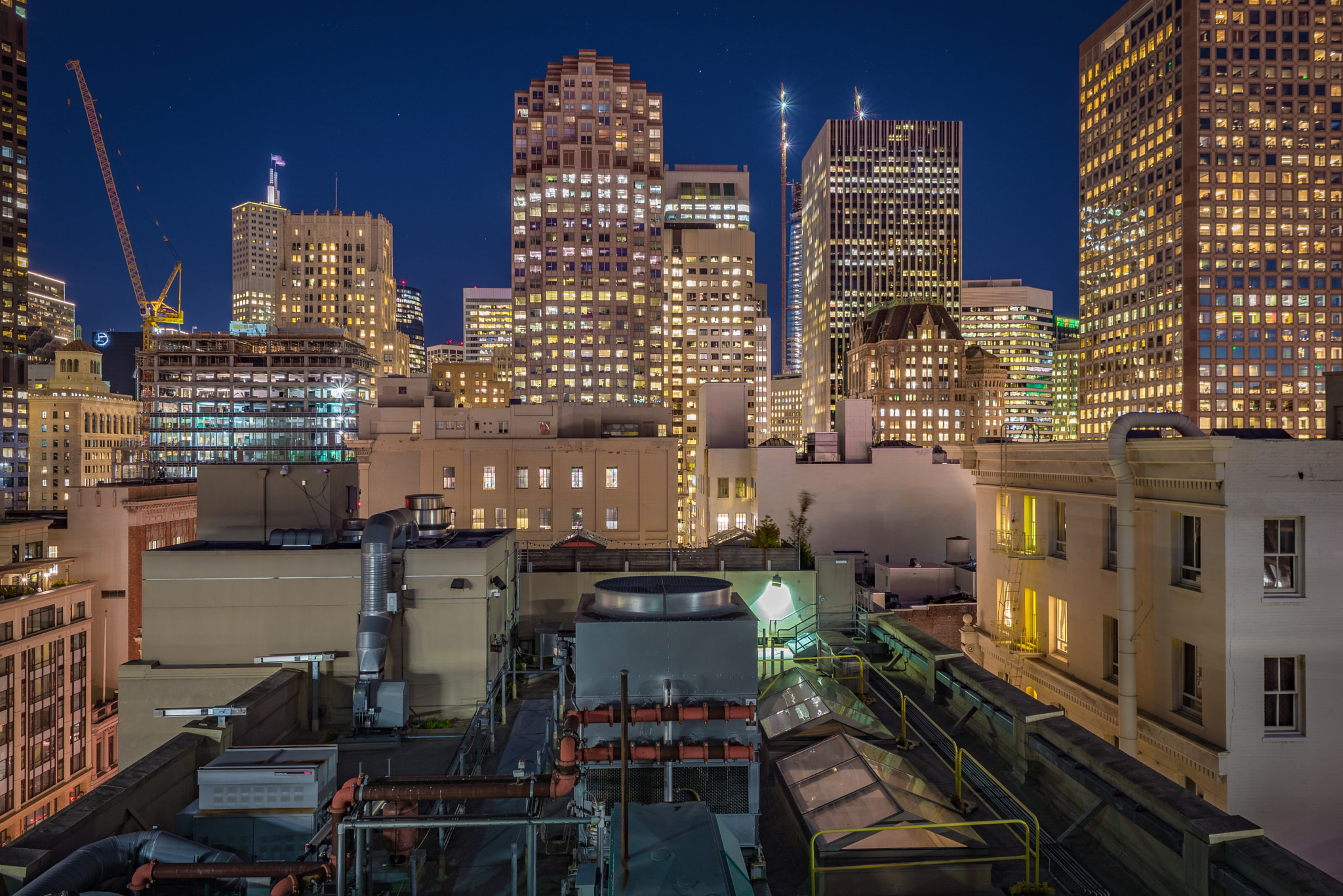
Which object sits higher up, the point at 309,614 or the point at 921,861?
the point at 309,614

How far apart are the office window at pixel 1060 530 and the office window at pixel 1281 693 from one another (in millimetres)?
7439

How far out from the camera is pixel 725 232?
17900 centimetres

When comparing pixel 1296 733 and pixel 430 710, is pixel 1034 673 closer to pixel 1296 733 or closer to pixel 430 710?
pixel 1296 733

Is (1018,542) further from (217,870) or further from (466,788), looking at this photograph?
(217,870)

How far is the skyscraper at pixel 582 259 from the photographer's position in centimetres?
16125

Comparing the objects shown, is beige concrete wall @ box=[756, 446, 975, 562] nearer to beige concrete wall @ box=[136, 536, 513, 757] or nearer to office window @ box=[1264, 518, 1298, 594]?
beige concrete wall @ box=[136, 536, 513, 757]

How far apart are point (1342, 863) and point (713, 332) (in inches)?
6218

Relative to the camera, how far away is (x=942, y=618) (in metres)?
36.2

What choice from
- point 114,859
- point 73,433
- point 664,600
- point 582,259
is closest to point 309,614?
point 114,859

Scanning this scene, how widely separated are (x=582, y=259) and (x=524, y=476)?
104899 millimetres

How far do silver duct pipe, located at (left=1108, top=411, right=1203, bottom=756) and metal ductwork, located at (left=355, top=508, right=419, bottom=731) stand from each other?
18.3 m

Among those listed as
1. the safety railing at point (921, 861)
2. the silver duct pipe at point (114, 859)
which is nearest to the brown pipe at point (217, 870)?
the silver duct pipe at point (114, 859)

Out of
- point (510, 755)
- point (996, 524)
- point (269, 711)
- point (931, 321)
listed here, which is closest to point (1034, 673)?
point (996, 524)

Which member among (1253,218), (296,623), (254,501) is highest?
(1253,218)
